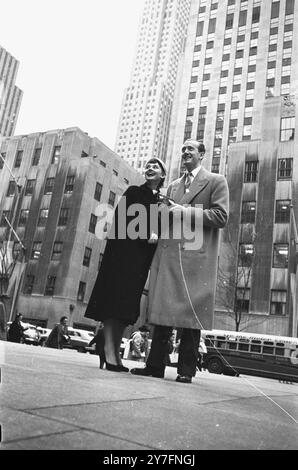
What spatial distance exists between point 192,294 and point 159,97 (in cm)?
12120

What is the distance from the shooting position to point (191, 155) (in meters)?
4.43

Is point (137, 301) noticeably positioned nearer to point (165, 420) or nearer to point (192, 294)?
point (192, 294)

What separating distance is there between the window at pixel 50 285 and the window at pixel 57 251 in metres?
1.85

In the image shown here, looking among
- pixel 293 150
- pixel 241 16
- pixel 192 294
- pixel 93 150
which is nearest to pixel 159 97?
pixel 241 16

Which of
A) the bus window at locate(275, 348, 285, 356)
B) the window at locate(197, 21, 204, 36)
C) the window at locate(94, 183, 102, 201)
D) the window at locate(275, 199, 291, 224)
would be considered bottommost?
the bus window at locate(275, 348, 285, 356)

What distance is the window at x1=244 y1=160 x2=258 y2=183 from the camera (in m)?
39.1

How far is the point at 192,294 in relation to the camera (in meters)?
3.99

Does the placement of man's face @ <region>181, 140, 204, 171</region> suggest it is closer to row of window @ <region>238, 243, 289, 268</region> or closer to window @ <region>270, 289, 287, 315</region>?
window @ <region>270, 289, 287, 315</region>

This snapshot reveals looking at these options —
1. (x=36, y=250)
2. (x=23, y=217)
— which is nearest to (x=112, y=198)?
(x=23, y=217)

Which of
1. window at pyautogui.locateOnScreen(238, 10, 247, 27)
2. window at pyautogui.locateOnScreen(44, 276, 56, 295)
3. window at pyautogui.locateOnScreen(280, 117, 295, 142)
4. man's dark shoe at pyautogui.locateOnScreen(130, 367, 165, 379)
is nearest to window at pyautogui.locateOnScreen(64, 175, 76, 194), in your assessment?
window at pyautogui.locateOnScreen(44, 276, 56, 295)

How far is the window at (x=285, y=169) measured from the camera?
37312mm

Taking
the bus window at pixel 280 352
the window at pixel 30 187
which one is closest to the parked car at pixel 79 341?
the bus window at pixel 280 352

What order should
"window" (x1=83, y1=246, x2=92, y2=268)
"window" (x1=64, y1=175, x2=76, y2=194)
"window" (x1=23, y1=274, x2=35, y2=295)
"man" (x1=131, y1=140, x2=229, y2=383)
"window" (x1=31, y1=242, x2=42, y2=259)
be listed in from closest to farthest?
1. "man" (x1=131, y1=140, x2=229, y2=383)
2. "window" (x1=23, y1=274, x2=35, y2=295)
3. "window" (x1=83, y1=246, x2=92, y2=268)
4. "window" (x1=31, y1=242, x2=42, y2=259)
5. "window" (x1=64, y1=175, x2=76, y2=194)

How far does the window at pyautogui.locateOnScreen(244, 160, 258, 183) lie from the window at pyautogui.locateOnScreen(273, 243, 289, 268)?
6665 millimetres
